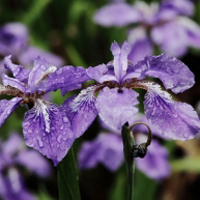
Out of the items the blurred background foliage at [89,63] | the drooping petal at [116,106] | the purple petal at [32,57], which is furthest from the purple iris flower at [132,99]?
the purple petal at [32,57]

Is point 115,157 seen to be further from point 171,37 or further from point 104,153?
point 171,37

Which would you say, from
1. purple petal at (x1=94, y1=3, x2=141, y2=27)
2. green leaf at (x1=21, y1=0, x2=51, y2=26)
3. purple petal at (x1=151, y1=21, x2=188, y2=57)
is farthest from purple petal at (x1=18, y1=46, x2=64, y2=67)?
purple petal at (x1=151, y1=21, x2=188, y2=57)

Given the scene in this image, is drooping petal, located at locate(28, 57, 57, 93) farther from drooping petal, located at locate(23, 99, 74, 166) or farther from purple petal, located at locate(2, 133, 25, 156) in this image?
purple petal, located at locate(2, 133, 25, 156)

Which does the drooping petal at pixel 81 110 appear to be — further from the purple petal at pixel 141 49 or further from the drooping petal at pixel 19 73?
the purple petal at pixel 141 49

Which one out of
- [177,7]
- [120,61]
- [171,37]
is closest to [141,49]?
[171,37]

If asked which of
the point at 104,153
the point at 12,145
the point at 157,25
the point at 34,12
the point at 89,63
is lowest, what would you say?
the point at 89,63
